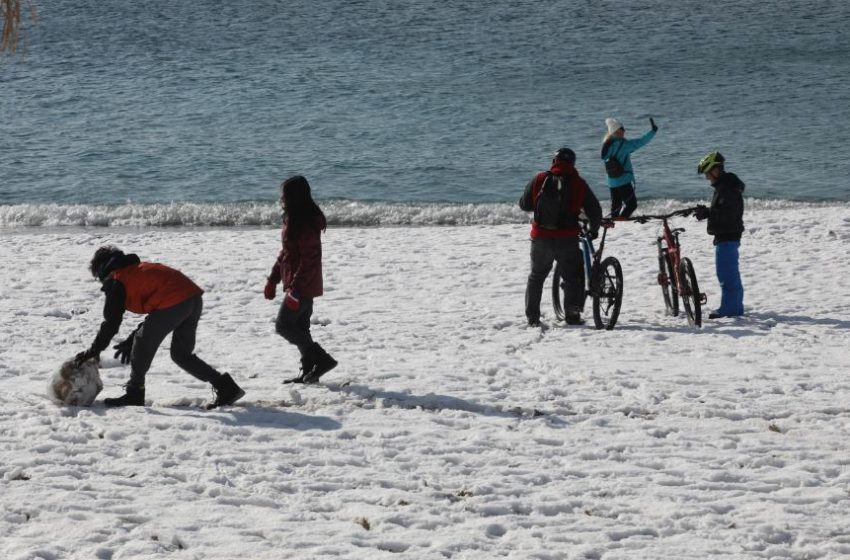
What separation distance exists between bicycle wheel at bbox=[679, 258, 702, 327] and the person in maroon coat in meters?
3.81

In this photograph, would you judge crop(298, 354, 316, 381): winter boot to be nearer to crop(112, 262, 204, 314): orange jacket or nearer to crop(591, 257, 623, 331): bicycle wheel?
crop(112, 262, 204, 314): orange jacket

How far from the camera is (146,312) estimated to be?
7977 millimetres

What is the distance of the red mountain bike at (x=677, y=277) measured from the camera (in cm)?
1080

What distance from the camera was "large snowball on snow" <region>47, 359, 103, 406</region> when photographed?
8062 mm

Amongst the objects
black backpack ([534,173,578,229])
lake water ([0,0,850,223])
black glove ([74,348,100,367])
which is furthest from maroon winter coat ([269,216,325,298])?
lake water ([0,0,850,223])

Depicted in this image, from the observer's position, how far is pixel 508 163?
94.9 feet

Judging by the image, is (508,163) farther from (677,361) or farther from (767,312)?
(677,361)

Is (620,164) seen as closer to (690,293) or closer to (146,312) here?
(690,293)

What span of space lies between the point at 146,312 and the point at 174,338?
0.92ft

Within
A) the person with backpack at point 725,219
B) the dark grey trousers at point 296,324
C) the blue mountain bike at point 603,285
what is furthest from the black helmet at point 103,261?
the person with backpack at point 725,219

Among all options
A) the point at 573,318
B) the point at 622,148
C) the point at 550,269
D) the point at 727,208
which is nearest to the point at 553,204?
the point at 550,269

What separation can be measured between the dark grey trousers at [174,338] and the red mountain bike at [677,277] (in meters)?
4.60

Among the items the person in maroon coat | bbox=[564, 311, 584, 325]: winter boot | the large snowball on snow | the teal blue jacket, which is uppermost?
the teal blue jacket

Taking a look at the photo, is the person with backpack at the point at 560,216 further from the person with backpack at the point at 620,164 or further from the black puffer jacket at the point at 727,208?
the person with backpack at the point at 620,164
